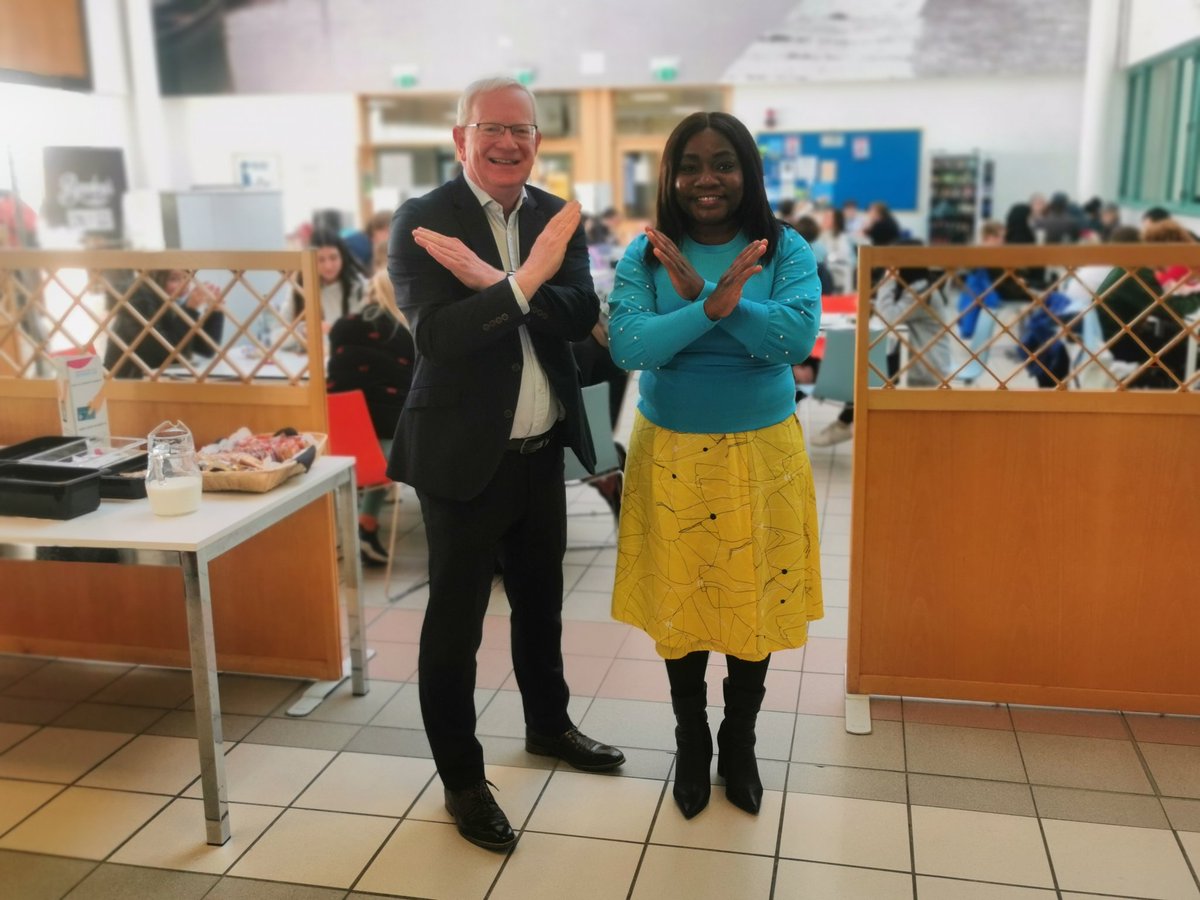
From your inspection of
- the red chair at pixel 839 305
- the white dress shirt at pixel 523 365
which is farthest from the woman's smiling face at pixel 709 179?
the red chair at pixel 839 305

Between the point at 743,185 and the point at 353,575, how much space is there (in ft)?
4.90

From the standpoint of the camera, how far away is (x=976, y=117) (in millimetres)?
10641

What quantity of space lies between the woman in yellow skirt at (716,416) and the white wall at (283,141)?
34.2 feet

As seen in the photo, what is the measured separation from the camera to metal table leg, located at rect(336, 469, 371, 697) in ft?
9.46

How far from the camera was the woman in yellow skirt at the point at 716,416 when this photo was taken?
2.14m

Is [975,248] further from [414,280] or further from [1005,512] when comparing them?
[414,280]

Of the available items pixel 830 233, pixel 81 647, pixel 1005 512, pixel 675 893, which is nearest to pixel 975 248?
pixel 1005 512

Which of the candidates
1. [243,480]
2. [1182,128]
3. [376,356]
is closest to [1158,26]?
[1182,128]

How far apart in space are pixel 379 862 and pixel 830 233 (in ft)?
25.6

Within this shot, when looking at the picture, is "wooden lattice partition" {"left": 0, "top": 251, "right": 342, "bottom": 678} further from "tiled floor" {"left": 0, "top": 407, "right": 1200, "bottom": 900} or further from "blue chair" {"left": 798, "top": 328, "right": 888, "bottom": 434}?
"blue chair" {"left": 798, "top": 328, "right": 888, "bottom": 434}

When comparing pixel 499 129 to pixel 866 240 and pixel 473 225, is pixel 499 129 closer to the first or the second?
pixel 473 225

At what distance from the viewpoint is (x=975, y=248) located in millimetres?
2564

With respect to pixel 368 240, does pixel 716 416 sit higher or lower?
lower

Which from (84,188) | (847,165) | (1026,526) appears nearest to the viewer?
(1026,526)
